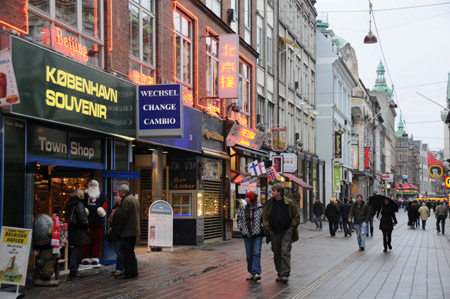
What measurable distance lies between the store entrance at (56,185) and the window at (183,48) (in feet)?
20.5

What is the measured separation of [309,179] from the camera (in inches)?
1779

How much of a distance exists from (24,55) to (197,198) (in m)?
10.8

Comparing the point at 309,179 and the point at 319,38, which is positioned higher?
the point at 319,38

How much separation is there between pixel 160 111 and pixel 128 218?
433cm

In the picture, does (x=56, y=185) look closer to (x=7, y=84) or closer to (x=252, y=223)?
(x=252, y=223)

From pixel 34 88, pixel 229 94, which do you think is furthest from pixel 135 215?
pixel 229 94

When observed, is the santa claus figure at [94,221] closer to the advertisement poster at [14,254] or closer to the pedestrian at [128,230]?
the pedestrian at [128,230]

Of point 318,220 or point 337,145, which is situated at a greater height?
point 337,145

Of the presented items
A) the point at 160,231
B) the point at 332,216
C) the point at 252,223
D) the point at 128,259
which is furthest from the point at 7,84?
the point at 332,216

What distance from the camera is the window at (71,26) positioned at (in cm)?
1302

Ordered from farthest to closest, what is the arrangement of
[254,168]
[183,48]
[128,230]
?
1. [254,168]
2. [183,48]
3. [128,230]

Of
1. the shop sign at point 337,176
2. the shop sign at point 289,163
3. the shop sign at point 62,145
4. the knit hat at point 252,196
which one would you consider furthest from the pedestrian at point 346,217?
the shop sign at point 337,176

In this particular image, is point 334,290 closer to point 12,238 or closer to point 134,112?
point 12,238

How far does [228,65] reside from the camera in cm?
2400
